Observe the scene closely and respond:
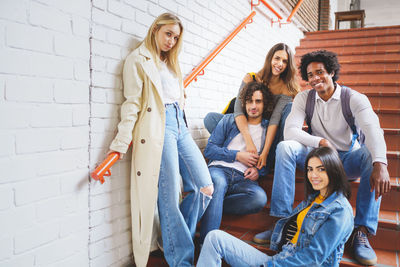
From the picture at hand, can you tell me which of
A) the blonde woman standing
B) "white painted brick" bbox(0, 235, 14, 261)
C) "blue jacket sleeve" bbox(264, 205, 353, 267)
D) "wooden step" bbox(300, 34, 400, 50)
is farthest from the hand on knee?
"wooden step" bbox(300, 34, 400, 50)

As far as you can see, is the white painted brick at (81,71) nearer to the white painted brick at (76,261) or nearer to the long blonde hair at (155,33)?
the long blonde hair at (155,33)

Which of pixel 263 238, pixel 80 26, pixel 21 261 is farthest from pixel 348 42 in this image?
pixel 21 261

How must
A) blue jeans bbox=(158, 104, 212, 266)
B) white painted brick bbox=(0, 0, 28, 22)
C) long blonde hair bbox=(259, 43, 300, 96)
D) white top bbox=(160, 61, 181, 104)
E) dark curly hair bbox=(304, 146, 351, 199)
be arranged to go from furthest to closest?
1. long blonde hair bbox=(259, 43, 300, 96)
2. white top bbox=(160, 61, 181, 104)
3. blue jeans bbox=(158, 104, 212, 266)
4. dark curly hair bbox=(304, 146, 351, 199)
5. white painted brick bbox=(0, 0, 28, 22)

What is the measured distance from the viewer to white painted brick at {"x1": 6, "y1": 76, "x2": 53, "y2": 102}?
47.0 inches

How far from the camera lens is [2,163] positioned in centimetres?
118

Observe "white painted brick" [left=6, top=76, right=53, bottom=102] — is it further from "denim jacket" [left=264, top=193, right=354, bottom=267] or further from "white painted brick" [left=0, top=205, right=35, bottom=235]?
"denim jacket" [left=264, top=193, right=354, bottom=267]

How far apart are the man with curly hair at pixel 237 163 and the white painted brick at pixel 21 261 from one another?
888mm

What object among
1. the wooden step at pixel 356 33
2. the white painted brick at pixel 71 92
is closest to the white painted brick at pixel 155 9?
the white painted brick at pixel 71 92

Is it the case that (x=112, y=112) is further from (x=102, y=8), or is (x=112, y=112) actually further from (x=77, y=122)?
(x=102, y=8)

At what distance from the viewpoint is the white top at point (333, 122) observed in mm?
1726

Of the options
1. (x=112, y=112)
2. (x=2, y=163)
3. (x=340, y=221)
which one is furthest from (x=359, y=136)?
(x=2, y=163)

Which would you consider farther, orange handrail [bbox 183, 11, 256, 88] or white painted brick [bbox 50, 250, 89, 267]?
orange handrail [bbox 183, 11, 256, 88]

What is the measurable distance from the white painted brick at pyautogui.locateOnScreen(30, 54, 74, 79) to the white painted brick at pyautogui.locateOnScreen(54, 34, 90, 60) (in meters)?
0.03

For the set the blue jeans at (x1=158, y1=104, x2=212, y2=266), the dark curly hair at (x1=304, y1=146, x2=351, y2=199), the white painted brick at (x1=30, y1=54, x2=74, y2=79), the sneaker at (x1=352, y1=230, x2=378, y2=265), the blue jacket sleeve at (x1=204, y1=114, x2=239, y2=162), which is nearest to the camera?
the white painted brick at (x1=30, y1=54, x2=74, y2=79)
